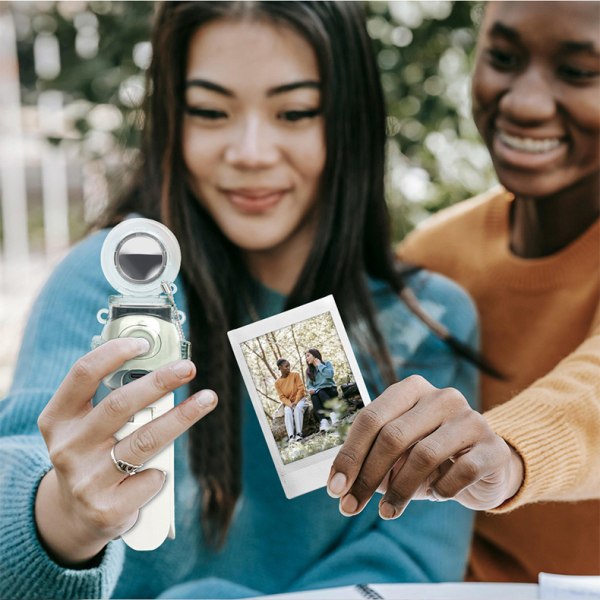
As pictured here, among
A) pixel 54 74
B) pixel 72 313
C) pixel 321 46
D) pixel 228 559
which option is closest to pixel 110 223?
pixel 72 313

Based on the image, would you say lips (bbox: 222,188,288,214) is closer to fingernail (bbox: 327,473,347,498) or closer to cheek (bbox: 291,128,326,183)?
cheek (bbox: 291,128,326,183)

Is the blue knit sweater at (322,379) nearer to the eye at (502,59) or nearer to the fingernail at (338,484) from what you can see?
the fingernail at (338,484)

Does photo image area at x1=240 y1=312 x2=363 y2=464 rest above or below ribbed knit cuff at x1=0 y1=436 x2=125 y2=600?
above

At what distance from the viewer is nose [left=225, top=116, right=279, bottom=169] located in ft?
3.36

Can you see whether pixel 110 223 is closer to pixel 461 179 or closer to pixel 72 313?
pixel 72 313

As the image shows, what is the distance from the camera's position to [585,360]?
3.18 feet

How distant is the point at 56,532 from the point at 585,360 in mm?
627

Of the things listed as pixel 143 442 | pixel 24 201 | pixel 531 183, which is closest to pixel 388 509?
pixel 143 442

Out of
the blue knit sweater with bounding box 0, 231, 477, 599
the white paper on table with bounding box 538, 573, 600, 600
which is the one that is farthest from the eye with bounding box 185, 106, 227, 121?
the white paper on table with bounding box 538, 573, 600, 600

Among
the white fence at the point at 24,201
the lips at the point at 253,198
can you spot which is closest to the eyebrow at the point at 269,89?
the lips at the point at 253,198

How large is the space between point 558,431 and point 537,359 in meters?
0.31

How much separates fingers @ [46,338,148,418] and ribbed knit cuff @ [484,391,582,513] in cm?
37

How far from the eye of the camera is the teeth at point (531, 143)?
1164mm

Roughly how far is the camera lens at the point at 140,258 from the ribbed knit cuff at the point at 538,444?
0.36 metres
